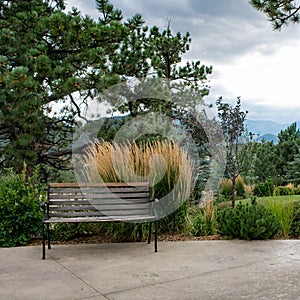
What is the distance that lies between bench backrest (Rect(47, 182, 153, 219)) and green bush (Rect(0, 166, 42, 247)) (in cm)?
34

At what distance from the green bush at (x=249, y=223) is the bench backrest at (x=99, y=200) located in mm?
997

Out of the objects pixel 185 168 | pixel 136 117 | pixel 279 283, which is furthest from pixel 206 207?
pixel 136 117

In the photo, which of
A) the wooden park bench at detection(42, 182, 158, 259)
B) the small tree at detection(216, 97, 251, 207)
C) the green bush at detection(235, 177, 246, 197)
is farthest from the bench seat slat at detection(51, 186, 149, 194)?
the green bush at detection(235, 177, 246, 197)

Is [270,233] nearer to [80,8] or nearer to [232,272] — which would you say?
[232,272]

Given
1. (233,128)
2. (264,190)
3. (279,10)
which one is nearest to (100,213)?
(233,128)

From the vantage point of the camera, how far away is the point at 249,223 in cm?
435

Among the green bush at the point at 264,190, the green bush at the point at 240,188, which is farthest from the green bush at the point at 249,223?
the green bush at the point at 240,188

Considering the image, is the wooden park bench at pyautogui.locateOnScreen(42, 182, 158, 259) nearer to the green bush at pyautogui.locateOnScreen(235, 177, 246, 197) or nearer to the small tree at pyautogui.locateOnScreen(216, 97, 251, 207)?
the small tree at pyautogui.locateOnScreen(216, 97, 251, 207)

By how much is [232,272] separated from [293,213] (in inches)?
90.2

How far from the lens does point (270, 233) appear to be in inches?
172

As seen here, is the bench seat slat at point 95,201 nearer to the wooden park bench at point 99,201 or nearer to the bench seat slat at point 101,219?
the wooden park bench at point 99,201

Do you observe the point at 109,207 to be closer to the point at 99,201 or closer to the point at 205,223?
the point at 99,201

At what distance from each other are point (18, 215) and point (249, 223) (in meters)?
2.69

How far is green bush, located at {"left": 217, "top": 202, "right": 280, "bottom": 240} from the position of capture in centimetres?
431
